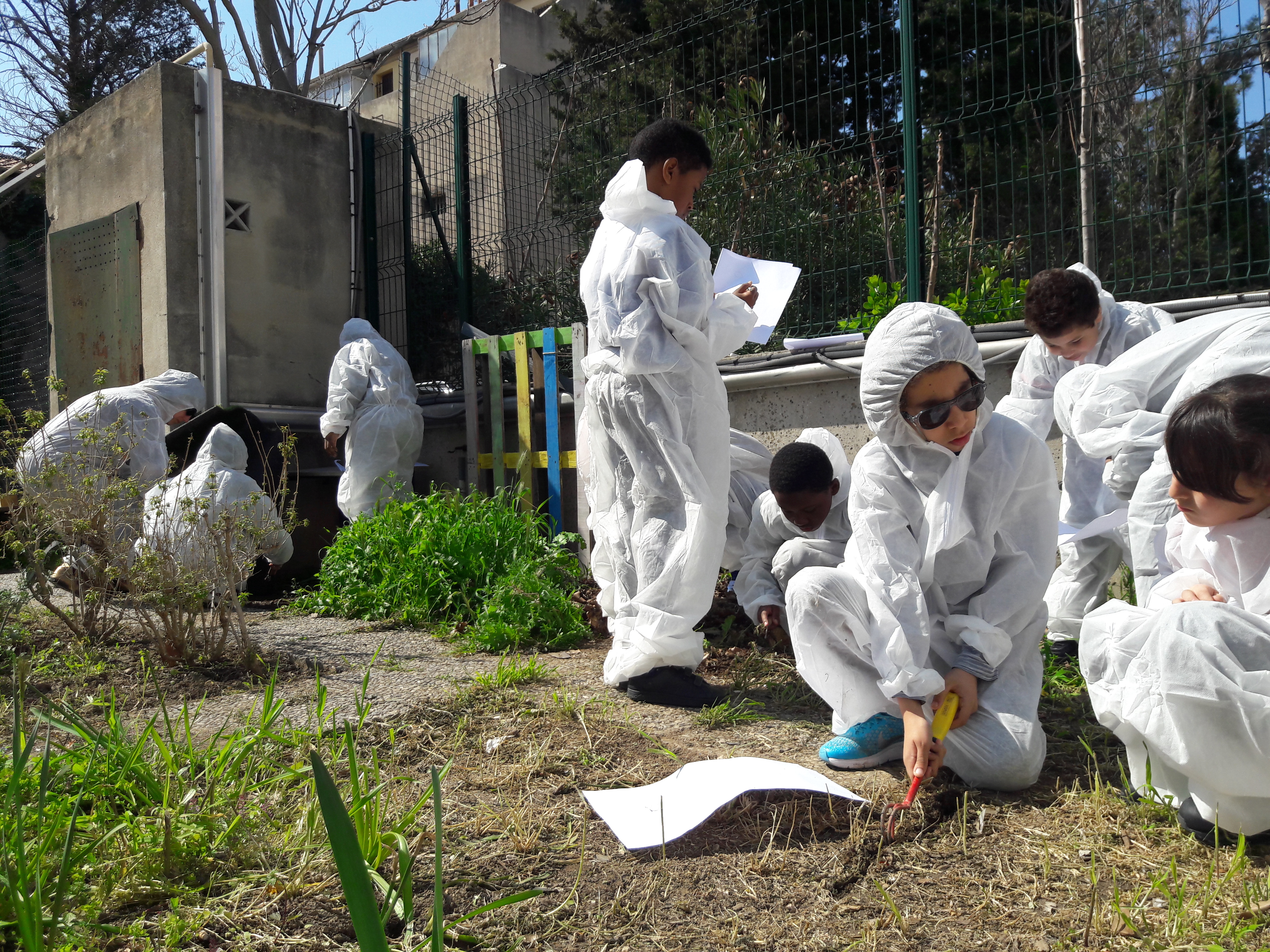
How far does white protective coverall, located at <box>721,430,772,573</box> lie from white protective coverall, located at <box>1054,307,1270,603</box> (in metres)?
1.43

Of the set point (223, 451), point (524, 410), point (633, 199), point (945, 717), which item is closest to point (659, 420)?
point (633, 199)

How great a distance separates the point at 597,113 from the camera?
21.9ft

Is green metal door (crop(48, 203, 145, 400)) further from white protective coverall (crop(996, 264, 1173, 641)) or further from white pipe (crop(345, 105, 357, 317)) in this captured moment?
white protective coverall (crop(996, 264, 1173, 641))

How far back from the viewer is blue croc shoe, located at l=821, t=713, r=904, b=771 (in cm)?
254

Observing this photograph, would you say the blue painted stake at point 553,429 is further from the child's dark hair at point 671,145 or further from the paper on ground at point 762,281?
the child's dark hair at point 671,145

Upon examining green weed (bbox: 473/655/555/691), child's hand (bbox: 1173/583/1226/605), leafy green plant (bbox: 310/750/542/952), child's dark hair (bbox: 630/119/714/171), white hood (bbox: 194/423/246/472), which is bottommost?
green weed (bbox: 473/655/555/691)

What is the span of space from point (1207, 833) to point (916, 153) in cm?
389

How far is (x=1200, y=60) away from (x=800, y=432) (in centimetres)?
246

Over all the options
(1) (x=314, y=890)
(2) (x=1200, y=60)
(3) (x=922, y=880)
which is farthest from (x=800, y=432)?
(1) (x=314, y=890)

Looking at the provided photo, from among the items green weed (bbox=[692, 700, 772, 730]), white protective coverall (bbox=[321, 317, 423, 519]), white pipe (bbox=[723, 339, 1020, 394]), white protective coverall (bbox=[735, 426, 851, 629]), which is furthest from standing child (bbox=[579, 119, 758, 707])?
white protective coverall (bbox=[321, 317, 423, 519])

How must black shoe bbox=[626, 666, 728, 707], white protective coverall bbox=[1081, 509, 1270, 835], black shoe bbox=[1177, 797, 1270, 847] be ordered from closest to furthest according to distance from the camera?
white protective coverall bbox=[1081, 509, 1270, 835] → black shoe bbox=[1177, 797, 1270, 847] → black shoe bbox=[626, 666, 728, 707]

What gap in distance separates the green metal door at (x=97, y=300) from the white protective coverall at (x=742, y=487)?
17.8 feet

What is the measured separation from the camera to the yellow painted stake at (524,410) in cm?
586

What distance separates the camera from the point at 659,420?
3.43 metres
